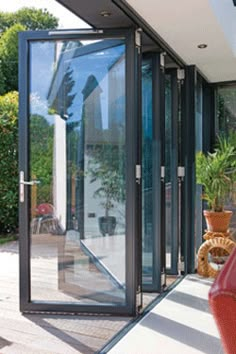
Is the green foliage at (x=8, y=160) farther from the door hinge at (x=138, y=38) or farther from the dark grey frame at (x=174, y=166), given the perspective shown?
the door hinge at (x=138, y=38)

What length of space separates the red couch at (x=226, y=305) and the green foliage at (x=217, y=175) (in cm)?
392

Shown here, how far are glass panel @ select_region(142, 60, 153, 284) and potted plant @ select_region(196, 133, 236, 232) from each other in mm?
892

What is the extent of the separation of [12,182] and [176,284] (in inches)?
134

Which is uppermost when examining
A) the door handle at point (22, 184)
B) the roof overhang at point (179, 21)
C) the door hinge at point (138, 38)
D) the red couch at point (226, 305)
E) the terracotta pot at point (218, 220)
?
the roof overhang at point (179, 21)

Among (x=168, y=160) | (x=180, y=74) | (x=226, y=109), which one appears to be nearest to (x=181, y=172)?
(x=168, y=160)

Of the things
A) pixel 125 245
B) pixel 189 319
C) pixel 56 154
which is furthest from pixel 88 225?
pixel 189 319

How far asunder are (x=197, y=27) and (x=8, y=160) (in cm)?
412

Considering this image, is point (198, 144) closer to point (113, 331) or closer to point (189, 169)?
point (189, 169)

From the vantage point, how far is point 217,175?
478 centimetres

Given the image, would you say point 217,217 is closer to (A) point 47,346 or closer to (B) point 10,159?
(A) point 47,346

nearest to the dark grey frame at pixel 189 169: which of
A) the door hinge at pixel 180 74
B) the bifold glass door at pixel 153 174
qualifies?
the door hinge at pixel 180 74

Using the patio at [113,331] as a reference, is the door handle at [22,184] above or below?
above

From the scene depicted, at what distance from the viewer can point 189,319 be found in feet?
11.0

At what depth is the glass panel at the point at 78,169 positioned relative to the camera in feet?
11.6
